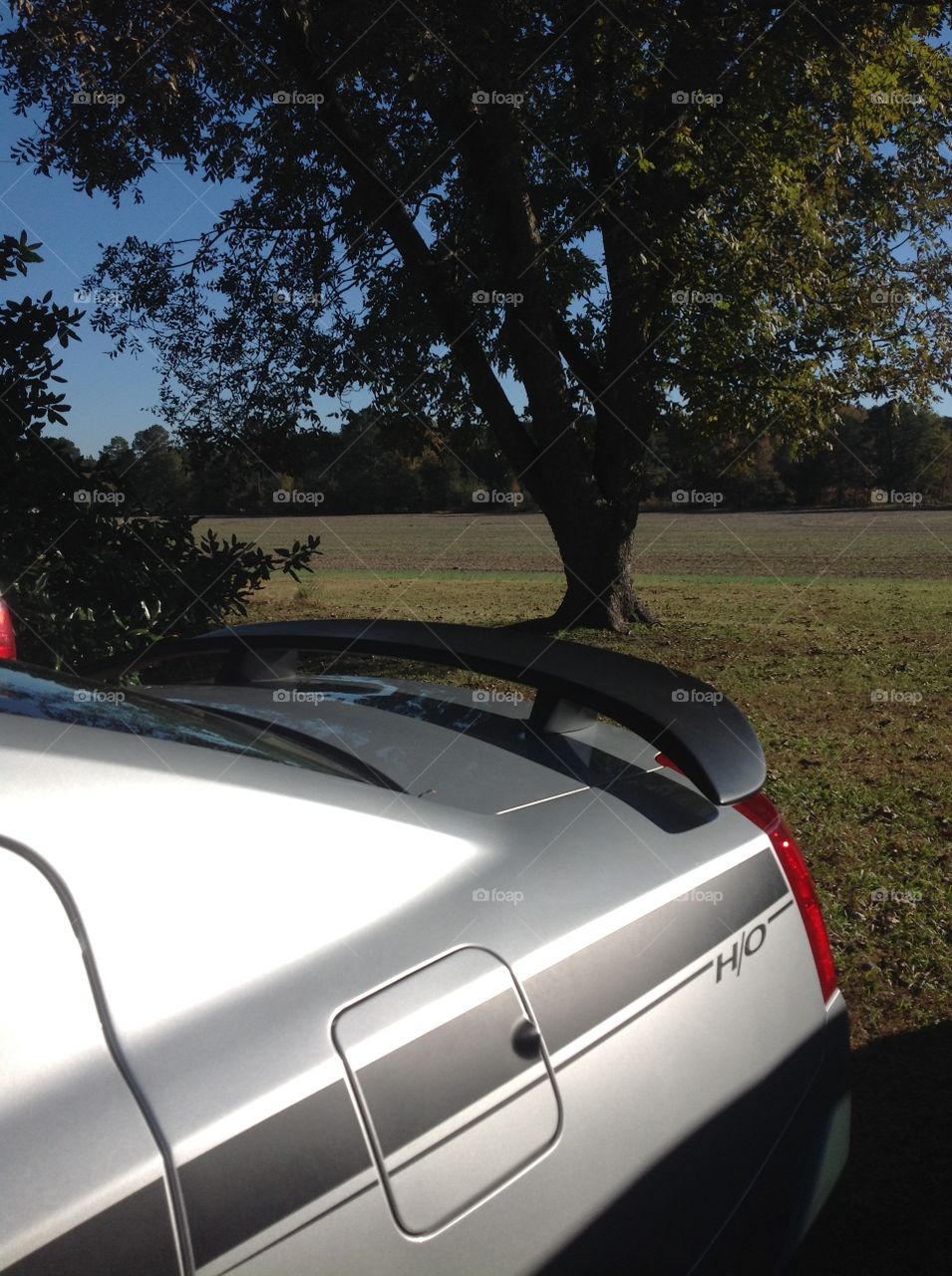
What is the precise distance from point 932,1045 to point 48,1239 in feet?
11.0

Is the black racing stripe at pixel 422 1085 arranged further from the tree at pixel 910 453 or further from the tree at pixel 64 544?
the tree at pixel 910 453

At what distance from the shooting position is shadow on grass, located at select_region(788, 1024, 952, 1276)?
2.61 m

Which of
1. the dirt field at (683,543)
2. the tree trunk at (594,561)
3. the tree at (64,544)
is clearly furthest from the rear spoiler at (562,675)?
the dirt field at (683,543)

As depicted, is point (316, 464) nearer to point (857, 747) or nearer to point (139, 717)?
point (857, 747)

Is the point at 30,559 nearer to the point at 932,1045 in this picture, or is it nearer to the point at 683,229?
the point at 932,1045

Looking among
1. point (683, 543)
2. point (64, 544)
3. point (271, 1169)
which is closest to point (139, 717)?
point (271, 1169)

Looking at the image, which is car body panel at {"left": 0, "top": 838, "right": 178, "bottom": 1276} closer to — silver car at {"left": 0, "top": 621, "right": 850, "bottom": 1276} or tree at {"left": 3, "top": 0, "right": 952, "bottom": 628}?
silver car at {"left": 0, "top": 621, "right": 850, "bottom": 1276}

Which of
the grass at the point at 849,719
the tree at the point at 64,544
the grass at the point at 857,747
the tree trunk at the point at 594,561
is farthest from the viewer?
the tree trunk at the point at 594,561

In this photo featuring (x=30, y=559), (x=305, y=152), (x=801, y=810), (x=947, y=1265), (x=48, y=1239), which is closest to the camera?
(x=48, y=1239)

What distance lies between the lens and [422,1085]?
1311 mm

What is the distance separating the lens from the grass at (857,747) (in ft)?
9.92

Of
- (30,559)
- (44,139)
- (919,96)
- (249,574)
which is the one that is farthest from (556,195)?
(30,559)

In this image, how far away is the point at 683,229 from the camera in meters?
10.7

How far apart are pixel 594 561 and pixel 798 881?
11.2 meters
